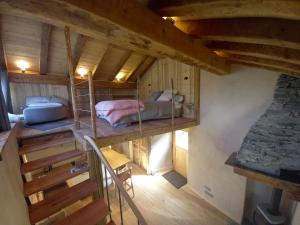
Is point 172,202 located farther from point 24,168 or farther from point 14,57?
point 14,57

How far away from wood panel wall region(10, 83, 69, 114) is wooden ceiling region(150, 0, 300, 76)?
397 centimetres

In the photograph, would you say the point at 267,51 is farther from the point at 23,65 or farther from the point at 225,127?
the point at 23,65

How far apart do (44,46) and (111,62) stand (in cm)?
172

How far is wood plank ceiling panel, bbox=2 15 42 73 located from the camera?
285 centimetres

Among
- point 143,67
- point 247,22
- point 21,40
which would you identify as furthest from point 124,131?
point 143,67

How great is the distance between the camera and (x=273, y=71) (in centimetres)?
248

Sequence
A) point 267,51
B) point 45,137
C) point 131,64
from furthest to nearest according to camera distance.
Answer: point 131,64, point 45,137, point 267,51

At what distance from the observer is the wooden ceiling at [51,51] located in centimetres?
296

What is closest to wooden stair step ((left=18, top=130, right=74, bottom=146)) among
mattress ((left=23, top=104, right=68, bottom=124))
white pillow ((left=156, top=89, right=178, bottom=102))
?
mattress ((left=23, top=104, right=68, bottom=124))

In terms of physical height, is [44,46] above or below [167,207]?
above

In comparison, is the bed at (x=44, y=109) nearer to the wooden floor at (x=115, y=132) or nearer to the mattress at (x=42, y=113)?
the mattress at (x=42, y=113)

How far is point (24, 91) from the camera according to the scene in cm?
391

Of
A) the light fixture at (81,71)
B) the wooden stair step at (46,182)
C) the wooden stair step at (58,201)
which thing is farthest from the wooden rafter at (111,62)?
the wooden stair step at (58,201)

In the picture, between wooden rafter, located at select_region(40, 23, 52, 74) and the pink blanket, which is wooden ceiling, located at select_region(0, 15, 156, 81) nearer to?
wooden rafter, located at select_region(40, 23, 52, 74)
